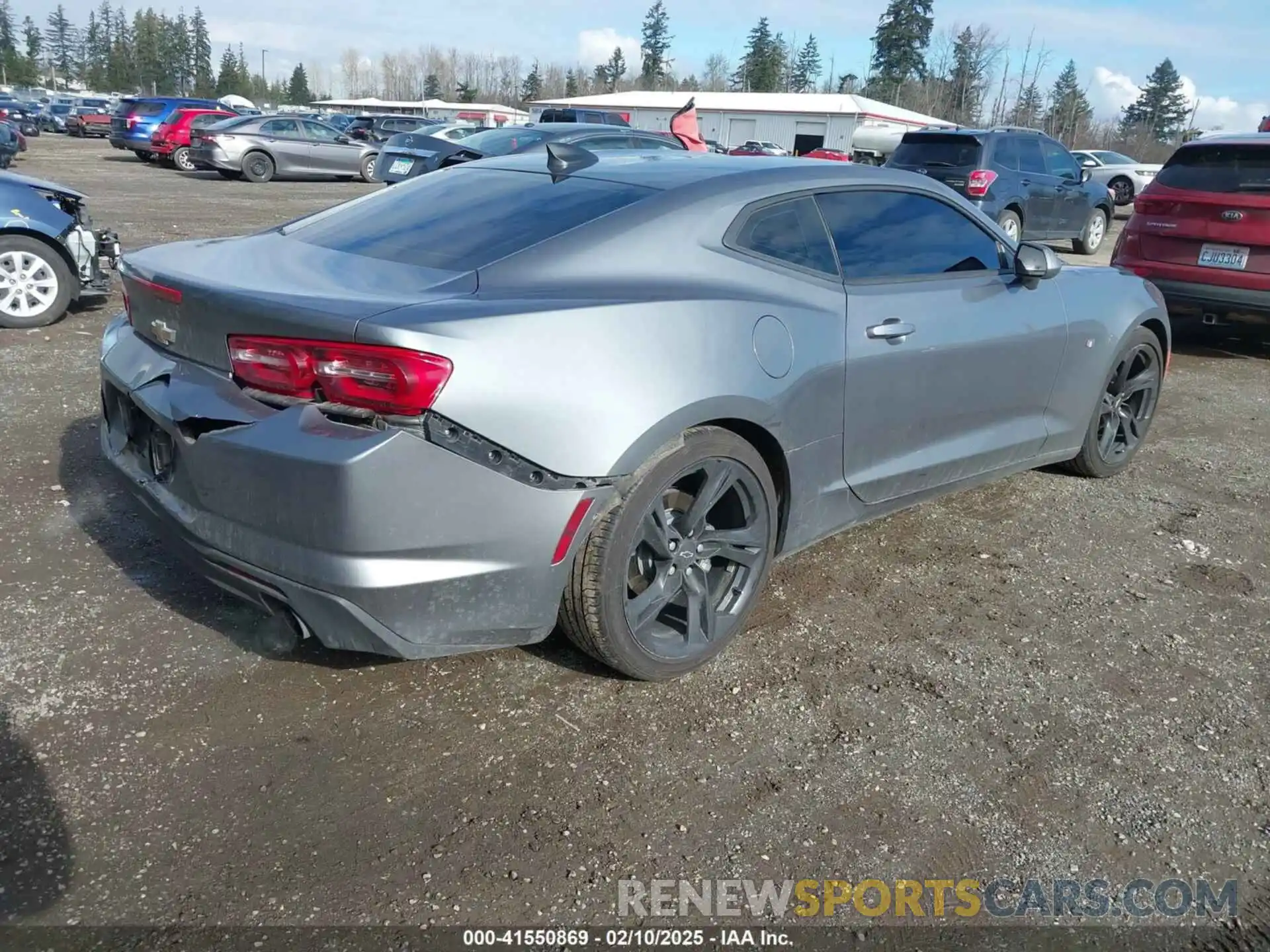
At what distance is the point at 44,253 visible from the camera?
6.99 m

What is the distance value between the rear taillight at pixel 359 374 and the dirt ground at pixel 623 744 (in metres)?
0.95

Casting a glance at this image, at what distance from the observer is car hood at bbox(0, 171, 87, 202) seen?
277 inches

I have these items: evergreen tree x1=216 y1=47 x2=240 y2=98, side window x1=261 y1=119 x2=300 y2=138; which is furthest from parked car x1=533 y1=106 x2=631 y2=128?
evergreen tree x1=216 y1=47 x2=240 y2=98

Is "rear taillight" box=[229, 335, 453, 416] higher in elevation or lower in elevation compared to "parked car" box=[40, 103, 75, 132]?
lower

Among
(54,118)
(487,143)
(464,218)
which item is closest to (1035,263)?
(464,218)

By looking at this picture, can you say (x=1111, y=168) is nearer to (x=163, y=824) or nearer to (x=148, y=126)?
(x=148, y=126)

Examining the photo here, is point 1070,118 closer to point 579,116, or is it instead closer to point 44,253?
point 579,116

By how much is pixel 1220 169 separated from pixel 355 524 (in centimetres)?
768

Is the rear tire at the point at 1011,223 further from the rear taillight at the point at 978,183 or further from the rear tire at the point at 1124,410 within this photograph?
the rear tire at the point at 1124,410

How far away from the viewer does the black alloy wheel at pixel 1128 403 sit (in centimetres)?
484

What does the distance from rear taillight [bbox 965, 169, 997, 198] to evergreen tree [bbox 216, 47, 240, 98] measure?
110134mm

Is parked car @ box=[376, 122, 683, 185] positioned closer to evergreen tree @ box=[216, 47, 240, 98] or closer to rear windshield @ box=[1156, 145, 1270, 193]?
rear windshield @ box=[1156, 145, 1270, 193]

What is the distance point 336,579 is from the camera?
2.40m

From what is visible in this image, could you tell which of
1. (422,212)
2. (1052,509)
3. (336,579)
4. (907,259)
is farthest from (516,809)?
(1052,509)
